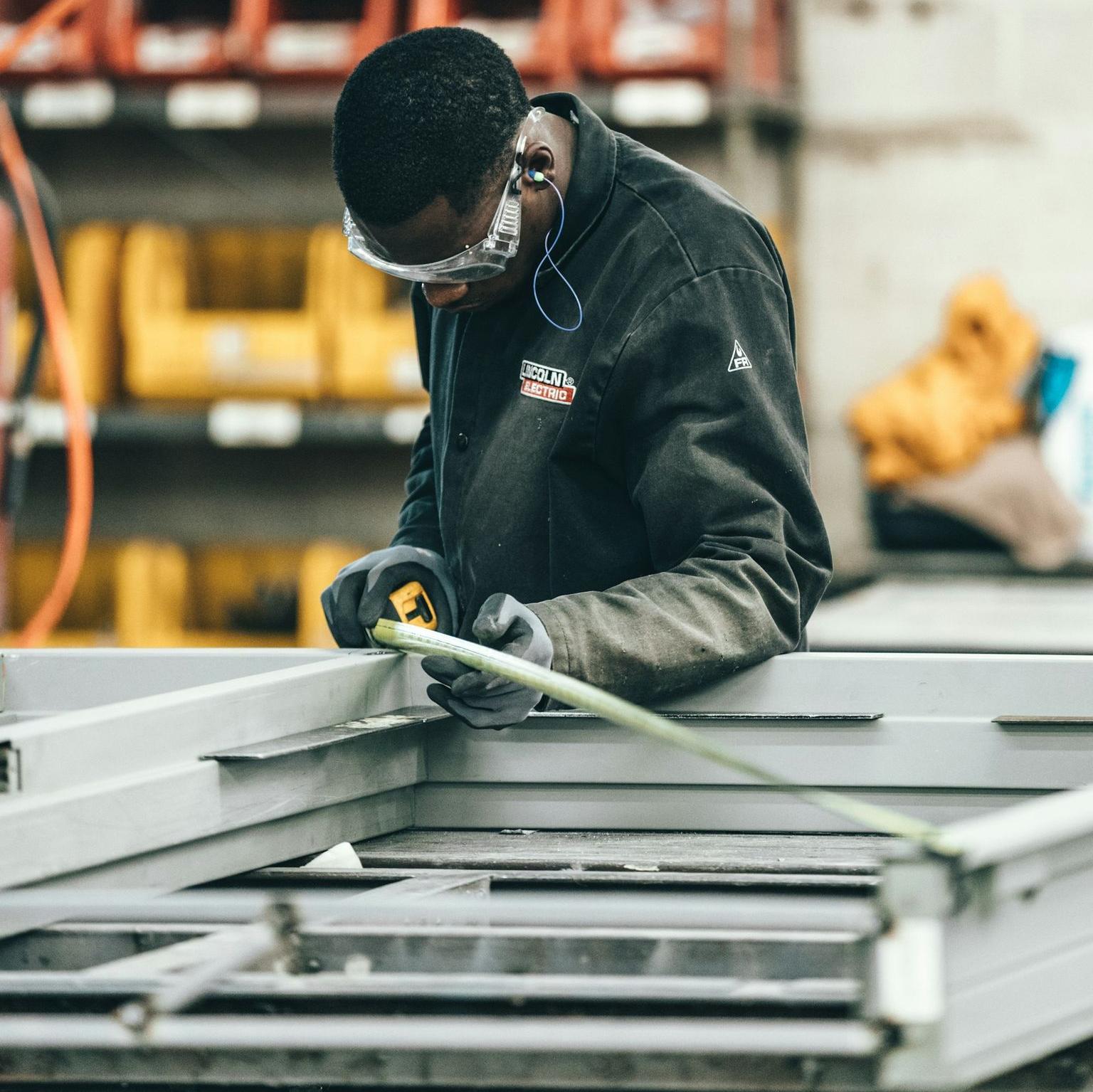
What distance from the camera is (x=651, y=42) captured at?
3.98 metres

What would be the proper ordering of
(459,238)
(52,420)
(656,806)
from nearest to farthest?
(656,806)
(459,238)
(52,420)

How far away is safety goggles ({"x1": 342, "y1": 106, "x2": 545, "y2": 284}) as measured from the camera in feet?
5.16

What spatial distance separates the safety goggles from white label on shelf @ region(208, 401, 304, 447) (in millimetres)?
2672

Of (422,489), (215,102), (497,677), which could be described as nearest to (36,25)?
(215,102)

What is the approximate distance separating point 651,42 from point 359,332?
110cm

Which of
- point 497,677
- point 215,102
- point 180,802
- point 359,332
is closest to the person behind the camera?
point 180,802

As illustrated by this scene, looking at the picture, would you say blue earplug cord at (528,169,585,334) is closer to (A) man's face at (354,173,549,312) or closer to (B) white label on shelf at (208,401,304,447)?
(A) man's face at (354,173,549,312)

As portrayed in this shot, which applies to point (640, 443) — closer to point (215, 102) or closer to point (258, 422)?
point (258, 422)

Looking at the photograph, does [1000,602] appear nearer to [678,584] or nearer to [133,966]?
[678,584]

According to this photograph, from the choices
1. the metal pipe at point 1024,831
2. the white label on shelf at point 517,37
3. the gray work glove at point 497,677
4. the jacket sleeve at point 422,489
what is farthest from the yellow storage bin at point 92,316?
the metal pipe at point 1024,831

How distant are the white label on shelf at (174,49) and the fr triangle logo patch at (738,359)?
3061mm

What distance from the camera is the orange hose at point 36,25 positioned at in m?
2.88

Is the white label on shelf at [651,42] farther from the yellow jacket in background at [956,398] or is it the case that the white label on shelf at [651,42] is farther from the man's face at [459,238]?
the man's face at [459,238]

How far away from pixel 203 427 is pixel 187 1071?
349 cm
